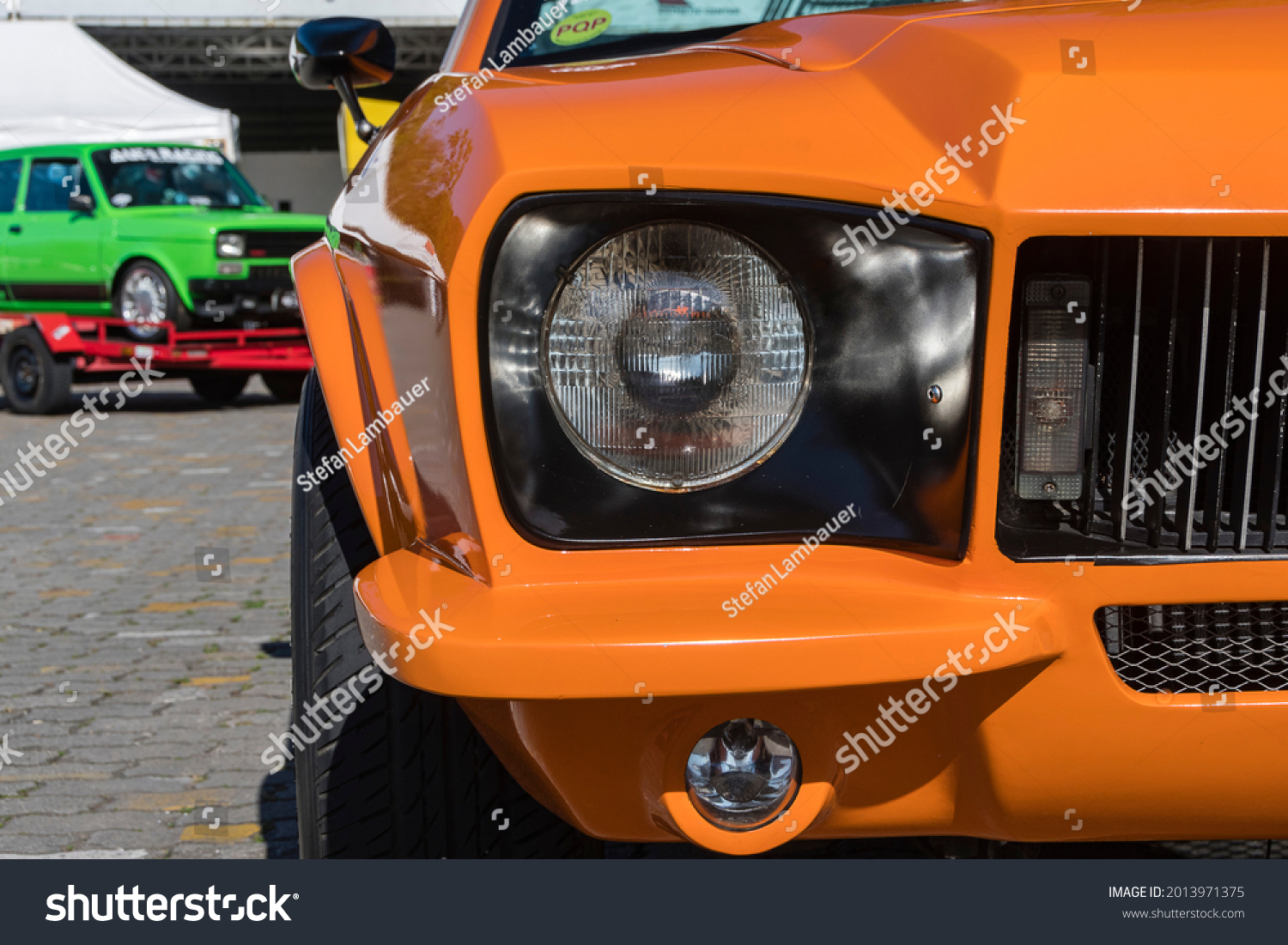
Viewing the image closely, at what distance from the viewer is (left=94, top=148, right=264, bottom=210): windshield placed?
455 inches

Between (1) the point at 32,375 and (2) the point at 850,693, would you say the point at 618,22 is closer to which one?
(2) the point at 850,693

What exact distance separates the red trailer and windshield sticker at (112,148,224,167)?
1.65m

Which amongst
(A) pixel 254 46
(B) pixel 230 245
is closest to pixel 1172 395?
(B) pixel 230 245

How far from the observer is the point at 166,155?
11977 mm

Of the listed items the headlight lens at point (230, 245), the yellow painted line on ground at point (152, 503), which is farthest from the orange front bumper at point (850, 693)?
the headlight lens at point (230, 245)

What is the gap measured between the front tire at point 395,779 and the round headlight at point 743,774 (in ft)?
1.13

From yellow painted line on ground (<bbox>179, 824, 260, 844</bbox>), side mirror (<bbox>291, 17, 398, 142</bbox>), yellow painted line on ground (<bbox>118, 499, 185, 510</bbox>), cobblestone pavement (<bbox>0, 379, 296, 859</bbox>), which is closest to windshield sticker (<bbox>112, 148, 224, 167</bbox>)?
cobblestone pavement (<bbox>0, 379, 296, 859</bbox>)

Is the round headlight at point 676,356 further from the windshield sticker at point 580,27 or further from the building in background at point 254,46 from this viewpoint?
the building in background at point 254,46

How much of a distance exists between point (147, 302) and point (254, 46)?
1641 centimetres

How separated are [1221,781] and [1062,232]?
1.89 feet

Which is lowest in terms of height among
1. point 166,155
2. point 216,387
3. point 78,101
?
point 216,387

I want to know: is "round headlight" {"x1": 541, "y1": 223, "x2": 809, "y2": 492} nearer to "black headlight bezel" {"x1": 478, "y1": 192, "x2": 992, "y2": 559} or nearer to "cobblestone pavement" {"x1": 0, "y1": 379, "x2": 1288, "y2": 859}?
"black headlight bezel" {"x1": 478, "y1": 192, "x2": 992, "y2": 559}
